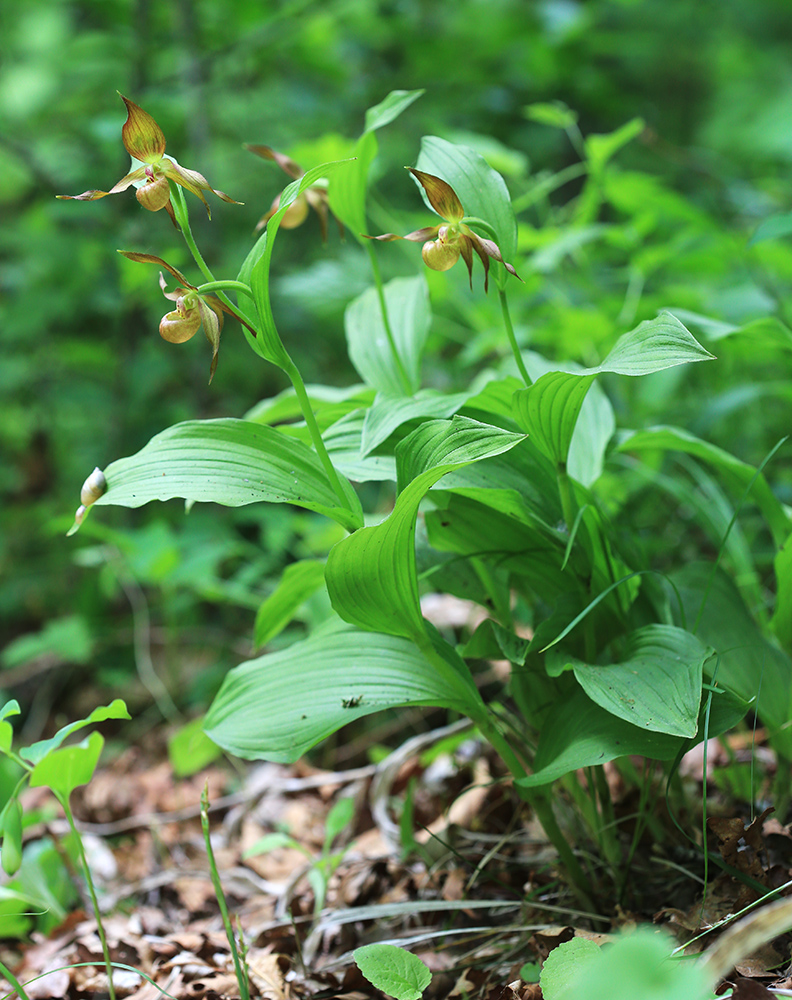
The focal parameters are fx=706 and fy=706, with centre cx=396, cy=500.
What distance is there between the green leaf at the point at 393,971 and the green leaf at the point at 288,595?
1.12ft

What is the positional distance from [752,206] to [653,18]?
1.61m

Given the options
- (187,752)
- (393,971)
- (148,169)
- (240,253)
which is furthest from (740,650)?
(240,253)

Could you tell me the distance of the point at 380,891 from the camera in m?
0.89

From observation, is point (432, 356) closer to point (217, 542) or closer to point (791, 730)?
point (217, 542)

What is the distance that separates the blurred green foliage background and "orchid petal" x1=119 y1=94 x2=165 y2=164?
0.86m

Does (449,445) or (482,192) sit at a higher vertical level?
(482,192)

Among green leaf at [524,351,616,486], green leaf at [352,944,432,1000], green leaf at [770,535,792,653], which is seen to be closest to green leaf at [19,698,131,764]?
green leaf at [352,944,432,1000]

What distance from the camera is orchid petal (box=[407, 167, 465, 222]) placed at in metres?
0.54

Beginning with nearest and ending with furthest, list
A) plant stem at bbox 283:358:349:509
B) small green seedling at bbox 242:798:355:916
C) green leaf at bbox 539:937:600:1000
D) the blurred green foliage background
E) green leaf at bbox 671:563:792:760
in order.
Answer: green leaf at bbox 539:937:600:1000
plant stem at bbox 283:358:349:509
green leaf at bbox 671:563:792:760
small green seedling at bbox 242:798:355:916
the blurred green foliage background

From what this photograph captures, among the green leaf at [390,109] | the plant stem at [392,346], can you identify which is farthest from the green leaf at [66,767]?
the green leaf at [390,109]

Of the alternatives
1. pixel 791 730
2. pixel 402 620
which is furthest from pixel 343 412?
pixel 791 730

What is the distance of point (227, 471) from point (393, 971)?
1.43ft

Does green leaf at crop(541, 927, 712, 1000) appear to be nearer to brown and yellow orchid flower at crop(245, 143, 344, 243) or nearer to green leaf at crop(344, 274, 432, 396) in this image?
green leaf at crop(344, 274, 432, 396)

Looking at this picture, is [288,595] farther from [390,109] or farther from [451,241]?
[390,109]
